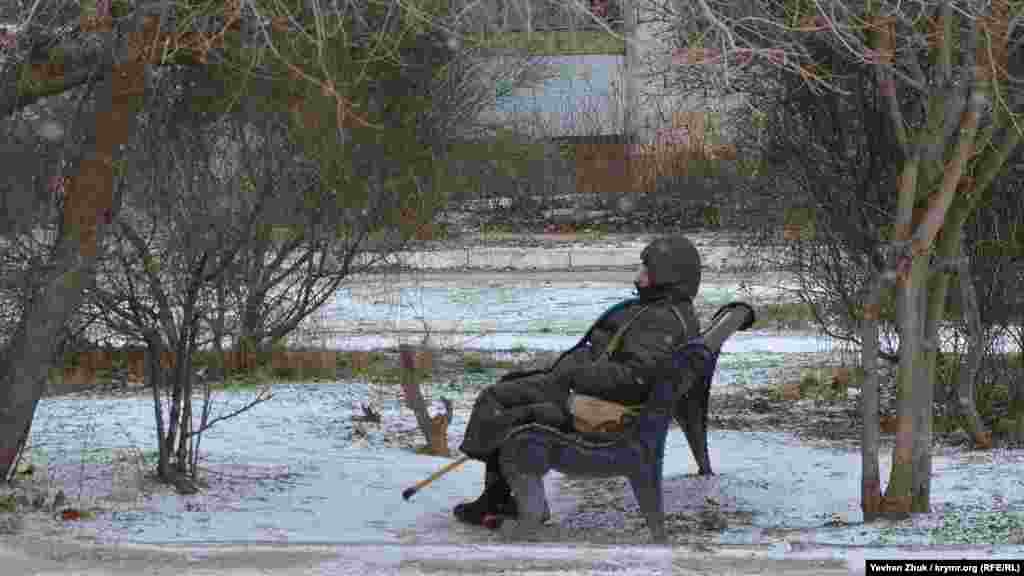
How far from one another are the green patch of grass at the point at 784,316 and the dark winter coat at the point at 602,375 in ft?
21.7

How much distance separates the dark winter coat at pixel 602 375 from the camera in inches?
231

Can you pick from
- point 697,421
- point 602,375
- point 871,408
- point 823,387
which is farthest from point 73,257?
point 823,387

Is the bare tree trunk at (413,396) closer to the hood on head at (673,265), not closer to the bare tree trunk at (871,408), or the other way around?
the hood on head at (673,265)

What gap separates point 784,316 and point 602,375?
25.0 feet

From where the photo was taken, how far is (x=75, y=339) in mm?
7512

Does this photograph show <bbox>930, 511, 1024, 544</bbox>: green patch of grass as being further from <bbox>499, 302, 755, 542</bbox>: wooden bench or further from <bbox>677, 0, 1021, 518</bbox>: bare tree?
<bbox>499, 302, 755, 542</bbox>: wooden bench

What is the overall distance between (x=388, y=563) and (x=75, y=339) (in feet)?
10.6

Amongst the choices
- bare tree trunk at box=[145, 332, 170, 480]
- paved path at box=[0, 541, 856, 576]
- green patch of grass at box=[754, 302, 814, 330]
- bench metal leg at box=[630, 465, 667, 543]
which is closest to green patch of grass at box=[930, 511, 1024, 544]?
paved path at box=[0, 541, 856, 576]

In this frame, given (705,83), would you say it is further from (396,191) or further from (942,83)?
(396,191)

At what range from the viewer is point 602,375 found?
230 inches

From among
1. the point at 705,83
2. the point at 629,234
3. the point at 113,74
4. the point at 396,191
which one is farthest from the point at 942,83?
the point at 629,234

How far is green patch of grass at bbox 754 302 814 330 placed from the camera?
1288 centimetres

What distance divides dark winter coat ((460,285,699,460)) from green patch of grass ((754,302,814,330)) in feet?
21.7

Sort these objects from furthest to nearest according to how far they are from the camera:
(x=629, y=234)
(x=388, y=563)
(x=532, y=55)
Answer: (x=629, y=234), (x=532, y=55), (x=388, y=563)
